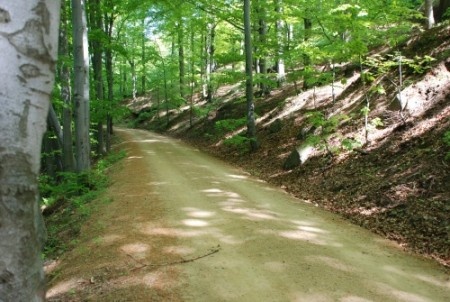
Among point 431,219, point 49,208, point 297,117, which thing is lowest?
point 49,208

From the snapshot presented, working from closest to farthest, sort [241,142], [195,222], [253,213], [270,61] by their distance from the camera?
[195,222], [253,213], [241,142], [270,61]

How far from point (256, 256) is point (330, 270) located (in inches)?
41.1

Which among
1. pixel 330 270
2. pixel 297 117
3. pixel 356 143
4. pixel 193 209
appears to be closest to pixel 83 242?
pixel 193 209

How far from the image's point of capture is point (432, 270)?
5.28m

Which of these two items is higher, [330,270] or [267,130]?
[267,130]

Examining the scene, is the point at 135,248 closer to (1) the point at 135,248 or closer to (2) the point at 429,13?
(1) the point at 135,248

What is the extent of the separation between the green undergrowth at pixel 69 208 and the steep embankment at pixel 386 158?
5.08m

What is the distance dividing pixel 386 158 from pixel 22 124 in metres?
8.73

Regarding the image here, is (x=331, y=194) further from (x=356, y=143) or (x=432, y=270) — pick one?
(x=432, y=270)

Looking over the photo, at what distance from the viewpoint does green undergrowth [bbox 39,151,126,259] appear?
23.9 feet

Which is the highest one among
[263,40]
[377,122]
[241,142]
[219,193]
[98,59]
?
[263,40]

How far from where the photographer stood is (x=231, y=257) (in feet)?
18.1

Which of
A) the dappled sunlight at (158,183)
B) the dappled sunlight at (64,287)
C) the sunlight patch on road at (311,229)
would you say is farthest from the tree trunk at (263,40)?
the dappled sunlight at (64,287)

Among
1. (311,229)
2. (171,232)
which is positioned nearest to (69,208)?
(171,232)
